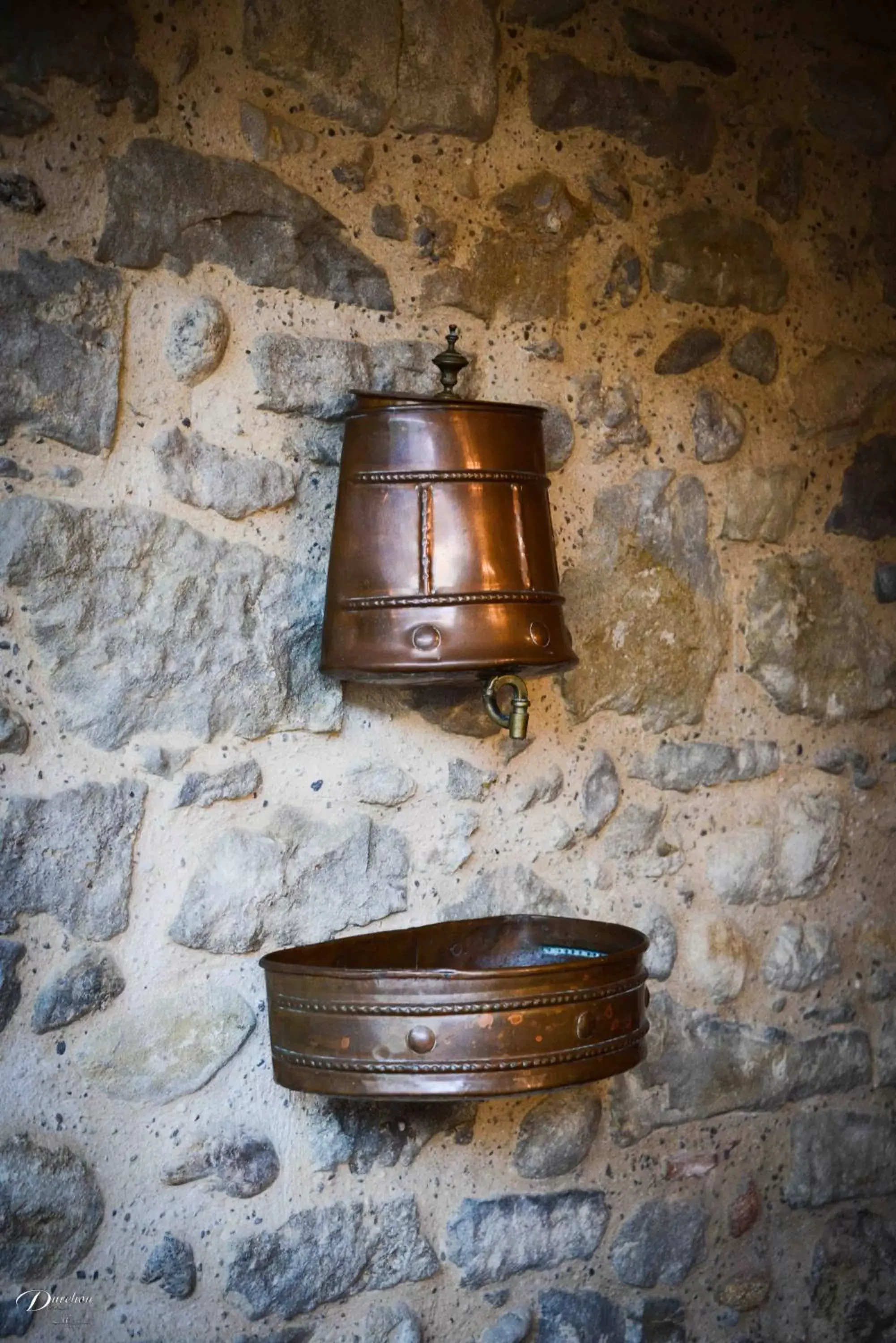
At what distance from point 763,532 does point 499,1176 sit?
994 millimetres

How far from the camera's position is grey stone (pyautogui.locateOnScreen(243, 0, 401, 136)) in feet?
5.40

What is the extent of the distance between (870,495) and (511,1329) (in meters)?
1.34

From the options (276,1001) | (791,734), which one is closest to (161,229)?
(276,1001)

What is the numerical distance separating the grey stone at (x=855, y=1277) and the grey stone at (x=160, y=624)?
46.3 inches

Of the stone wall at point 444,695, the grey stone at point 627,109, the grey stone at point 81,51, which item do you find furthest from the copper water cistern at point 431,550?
the grey stone at point 627,109

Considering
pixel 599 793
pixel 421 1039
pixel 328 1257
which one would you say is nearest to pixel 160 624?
pixel 421 1039

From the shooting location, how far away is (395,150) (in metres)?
1.75

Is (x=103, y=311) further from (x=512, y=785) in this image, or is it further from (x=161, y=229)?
(x=512, y=785)

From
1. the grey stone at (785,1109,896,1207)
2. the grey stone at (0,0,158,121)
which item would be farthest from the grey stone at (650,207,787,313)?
the grey stone at (785,1109,896,1207)

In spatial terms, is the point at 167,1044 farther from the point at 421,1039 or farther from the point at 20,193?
the point at 20,193

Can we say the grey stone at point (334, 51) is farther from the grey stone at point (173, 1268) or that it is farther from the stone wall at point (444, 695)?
the grey stone at point (173, 1268)

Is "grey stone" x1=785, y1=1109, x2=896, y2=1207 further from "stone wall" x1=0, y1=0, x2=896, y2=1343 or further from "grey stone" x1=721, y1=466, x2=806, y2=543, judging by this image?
"grey stone" x1=721, y1=466, x2=806, y2=543

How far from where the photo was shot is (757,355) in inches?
81.0

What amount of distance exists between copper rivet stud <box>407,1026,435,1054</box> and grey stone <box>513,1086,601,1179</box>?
412mm
